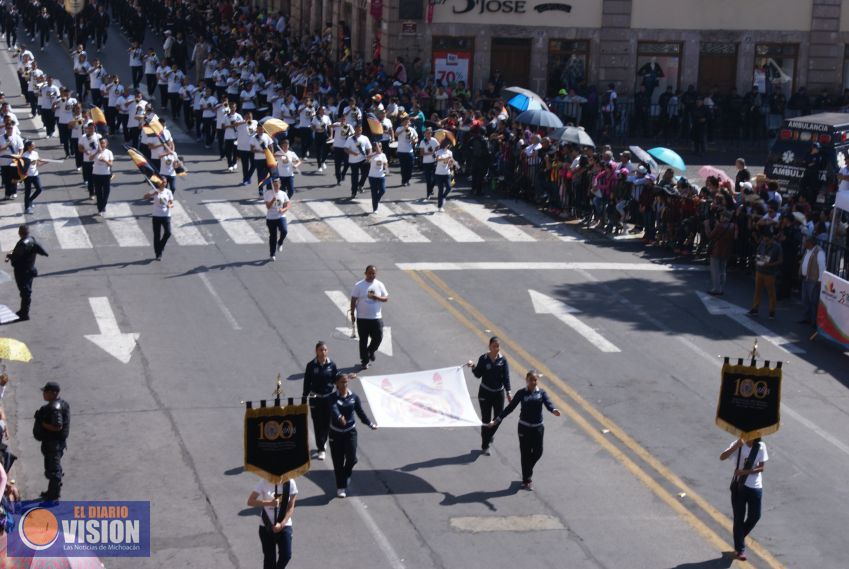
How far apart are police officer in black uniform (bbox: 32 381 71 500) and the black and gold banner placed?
7.35m

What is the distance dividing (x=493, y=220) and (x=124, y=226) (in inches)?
314

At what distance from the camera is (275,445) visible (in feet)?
47.2

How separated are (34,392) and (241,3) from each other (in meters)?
48.6

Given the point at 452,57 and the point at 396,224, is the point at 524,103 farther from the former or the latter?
the point at 396,224

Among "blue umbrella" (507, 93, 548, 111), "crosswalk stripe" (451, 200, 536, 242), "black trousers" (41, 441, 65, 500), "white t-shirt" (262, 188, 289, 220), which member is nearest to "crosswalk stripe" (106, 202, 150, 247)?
"white t-shirt" (262, 188, 289, 220)

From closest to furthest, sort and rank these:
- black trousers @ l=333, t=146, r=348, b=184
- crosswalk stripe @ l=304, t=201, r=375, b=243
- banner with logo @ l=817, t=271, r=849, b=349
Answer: banner with logo @ l=817, t=271, r=849, b=349 < crosswalk stripe @ l=304, t=201, r=375, b=243 < black trousers @ l=333, t=146, r=348, b=184

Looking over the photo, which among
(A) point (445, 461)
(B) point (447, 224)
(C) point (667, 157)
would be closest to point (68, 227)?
(B) point (447, 224)

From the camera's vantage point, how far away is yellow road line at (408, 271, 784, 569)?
16406mm

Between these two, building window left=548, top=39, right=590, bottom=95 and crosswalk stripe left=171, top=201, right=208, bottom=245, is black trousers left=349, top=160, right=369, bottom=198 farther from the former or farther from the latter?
building window left=548, top=39, right=590, bottom=95

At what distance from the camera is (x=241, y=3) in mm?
66562

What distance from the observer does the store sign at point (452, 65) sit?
1820 inches

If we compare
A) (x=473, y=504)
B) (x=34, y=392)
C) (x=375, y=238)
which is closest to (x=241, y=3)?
(x=375, y=238)

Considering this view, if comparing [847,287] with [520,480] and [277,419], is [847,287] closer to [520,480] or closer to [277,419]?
[520,480]

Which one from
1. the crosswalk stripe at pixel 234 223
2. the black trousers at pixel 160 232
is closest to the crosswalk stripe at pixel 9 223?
the black trousers at pixel 160 232
